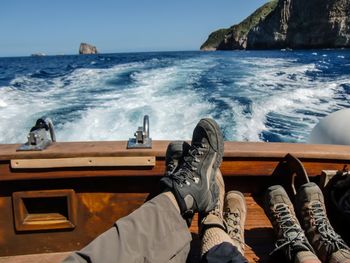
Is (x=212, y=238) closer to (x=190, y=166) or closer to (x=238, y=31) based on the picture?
(x=190, y=166)

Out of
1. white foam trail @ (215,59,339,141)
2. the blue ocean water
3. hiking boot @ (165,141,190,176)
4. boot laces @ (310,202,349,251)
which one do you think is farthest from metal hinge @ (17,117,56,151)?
white foam trail @ (215,59,339,141)

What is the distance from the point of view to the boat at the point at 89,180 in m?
1.40

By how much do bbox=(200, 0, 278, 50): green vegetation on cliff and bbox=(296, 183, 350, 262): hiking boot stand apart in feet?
198

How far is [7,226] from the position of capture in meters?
1.47

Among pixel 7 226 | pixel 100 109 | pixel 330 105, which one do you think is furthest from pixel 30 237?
pixel 330 105

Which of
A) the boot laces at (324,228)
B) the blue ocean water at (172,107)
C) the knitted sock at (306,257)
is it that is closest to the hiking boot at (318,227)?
the boot laces at (324,228)

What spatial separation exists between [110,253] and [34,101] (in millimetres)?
5497

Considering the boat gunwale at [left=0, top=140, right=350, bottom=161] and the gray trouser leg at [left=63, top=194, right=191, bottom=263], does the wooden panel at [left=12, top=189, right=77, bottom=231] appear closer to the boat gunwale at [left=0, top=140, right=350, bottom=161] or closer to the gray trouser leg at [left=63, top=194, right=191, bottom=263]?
the boat gunwale at [left=0, top=140, right=350, bottom=161]

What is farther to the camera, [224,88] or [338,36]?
[338,36]

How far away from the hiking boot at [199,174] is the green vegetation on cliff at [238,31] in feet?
198

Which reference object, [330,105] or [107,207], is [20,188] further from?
[330,105]

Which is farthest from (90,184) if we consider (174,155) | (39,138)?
(174,155)

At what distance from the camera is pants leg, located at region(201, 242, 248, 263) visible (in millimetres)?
1034

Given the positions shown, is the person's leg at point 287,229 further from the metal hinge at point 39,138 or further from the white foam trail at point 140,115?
the white foam trail at point 140,115
